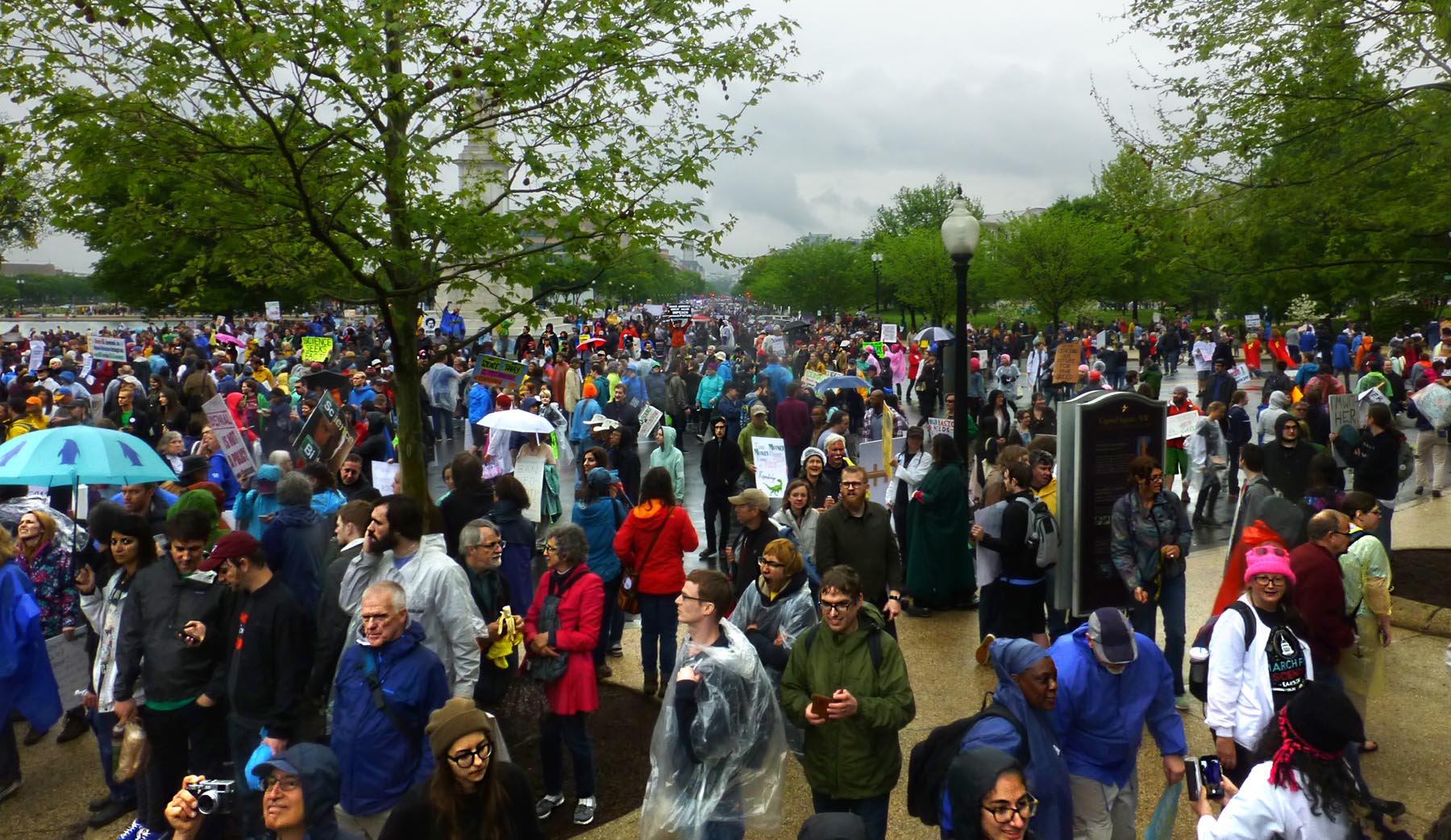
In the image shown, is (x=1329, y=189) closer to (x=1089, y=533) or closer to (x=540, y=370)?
(x=1089, y=533)

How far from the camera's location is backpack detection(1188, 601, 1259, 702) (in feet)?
15.6

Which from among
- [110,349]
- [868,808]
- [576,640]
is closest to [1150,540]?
[868,808]

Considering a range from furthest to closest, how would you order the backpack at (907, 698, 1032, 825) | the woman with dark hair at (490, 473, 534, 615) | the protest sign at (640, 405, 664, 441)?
the protest sign at (640, 405, 664, 441), the woman with dark hair at (490, 473, 534, 615), the backpack at (907, 698, 1032, 825)

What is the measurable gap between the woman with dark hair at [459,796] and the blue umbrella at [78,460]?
4.67 metres

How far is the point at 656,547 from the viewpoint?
7.11m

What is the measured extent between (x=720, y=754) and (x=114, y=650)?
343cm

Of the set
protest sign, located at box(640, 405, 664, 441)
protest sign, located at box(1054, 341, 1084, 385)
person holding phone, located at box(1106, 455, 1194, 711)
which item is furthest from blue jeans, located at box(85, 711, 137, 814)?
protest sign, located at box(1054, 341, 1084, 385)

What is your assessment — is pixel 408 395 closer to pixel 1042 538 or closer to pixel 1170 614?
pixel 1042 538

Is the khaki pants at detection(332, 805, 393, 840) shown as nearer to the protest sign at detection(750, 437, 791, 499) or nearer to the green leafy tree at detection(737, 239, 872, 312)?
the protest sign at detection(750, 437, 791, 499)

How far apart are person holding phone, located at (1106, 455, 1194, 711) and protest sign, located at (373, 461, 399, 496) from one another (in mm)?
6005

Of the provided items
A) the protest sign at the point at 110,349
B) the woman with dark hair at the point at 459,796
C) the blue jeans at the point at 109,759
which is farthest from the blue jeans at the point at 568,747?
the protest sign at the point at 110,349

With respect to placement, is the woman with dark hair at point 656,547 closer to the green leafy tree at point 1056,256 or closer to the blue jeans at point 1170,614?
the blue jeans at point 1170,614

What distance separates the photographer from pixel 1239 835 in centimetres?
340

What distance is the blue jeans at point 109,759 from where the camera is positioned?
236 inches
